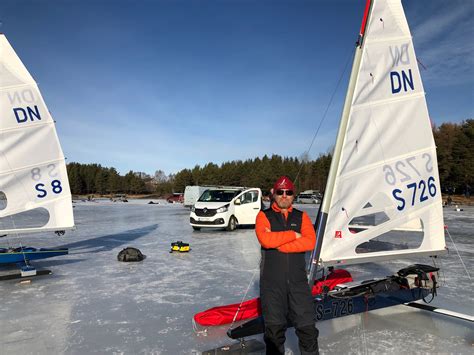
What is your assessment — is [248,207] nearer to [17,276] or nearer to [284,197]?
[17,276]

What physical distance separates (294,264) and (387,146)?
2.01 m

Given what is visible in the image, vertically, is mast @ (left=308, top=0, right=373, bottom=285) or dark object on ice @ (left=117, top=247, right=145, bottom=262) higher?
mast @ (left=308, top=0, right=373, bottom=285)

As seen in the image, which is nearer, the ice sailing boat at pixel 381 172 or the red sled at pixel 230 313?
the ice sailing boat at pixel 381 172

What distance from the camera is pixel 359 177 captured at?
12.4 feet

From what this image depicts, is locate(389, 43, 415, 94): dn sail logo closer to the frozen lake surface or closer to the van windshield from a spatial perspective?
the frozen lake surface

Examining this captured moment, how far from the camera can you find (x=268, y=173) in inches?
2739

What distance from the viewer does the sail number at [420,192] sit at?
403 cm

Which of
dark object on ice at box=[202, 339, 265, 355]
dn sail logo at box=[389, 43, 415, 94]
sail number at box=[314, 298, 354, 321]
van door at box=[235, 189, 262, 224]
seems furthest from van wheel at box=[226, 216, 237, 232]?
dn sail logo at box=[389, 43, 415, 94]

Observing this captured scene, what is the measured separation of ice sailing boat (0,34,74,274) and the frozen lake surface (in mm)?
1026

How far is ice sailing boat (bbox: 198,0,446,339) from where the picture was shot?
12.1 ft

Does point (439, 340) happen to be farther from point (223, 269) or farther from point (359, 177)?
point (223, 269)

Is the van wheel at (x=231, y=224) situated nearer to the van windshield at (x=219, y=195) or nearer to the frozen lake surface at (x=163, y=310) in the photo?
the van windshield at (x=219, y=195)

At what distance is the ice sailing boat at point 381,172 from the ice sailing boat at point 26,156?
5.41 m

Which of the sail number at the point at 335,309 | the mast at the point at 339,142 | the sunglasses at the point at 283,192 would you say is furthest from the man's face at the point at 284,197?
the sail number at the point at 335,309
